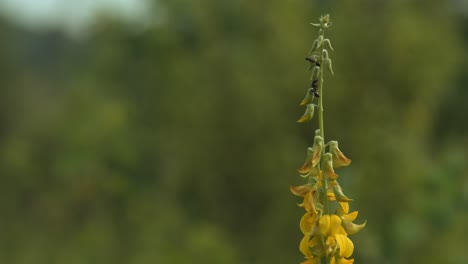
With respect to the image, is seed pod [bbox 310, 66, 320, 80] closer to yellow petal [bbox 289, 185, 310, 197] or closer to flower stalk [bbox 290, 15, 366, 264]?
→ flower stalk [bbox 290, 15, 366, 264]

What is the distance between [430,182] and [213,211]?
17.2ft

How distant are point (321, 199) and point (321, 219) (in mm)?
69

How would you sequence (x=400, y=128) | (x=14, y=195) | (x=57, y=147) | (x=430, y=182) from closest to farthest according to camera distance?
(x=430, y=182) → (x=400, y=128) → (x=57, y=147) → (x=14, y=195)

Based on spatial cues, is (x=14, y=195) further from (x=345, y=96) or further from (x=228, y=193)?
(x=345, y=96)

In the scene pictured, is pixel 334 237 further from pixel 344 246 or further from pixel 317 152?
pixel 317 152

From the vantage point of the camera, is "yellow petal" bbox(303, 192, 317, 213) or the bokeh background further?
the bokeh background

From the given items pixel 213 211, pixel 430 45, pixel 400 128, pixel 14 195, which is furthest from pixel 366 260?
pixel 14 195

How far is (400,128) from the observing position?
10109 millimetres

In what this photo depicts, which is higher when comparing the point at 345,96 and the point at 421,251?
the point at 345,96

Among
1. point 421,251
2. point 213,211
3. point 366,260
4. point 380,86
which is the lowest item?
point 366,260

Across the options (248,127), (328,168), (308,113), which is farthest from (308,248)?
(248,127)

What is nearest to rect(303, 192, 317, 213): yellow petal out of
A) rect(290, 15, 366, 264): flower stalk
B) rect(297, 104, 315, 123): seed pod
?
rect(290, 15, 366, 264): flower stalk

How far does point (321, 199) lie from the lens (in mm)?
2336

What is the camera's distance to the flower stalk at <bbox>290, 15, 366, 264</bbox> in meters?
2.27
